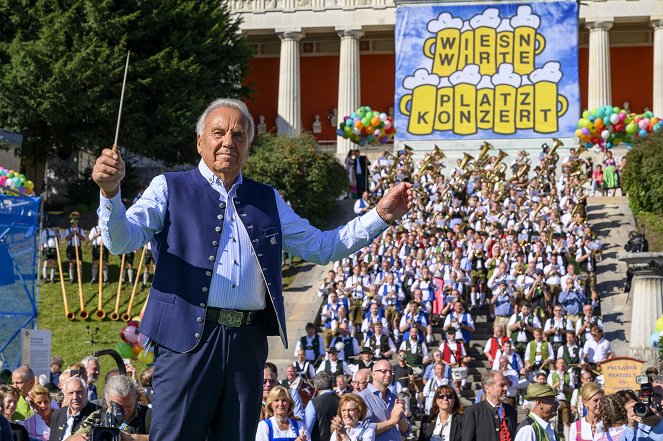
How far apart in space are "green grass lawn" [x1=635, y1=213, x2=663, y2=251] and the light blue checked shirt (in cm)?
2451

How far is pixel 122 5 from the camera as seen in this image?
124ft

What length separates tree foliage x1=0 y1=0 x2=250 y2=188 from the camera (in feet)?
119

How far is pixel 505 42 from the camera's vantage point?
34.4m

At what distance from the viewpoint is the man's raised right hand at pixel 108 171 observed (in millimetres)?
4773

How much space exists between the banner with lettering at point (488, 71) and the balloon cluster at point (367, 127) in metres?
3.09

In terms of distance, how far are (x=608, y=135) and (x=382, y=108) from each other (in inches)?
858

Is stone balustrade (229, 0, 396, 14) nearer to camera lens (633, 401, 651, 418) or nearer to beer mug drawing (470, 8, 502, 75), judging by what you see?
beer mug drawing (470, 8, 502, 75)

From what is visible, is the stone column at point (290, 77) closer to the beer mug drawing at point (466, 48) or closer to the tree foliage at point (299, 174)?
the tree foliage at point (299, 174)

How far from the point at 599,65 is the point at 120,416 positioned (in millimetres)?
46475

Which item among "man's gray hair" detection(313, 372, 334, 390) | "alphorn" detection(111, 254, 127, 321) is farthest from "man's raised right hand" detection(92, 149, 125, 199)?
"alphorn" detection(111, 254, 127, 321)

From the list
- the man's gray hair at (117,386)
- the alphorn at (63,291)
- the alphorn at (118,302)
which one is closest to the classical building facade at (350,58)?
the alphorn at (63,291)

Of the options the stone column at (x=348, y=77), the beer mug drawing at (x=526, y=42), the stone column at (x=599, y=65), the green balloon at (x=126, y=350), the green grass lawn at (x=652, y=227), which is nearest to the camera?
the green balloon at (x=126, y=350)

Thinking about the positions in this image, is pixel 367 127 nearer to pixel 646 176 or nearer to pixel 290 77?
pixel 646 176

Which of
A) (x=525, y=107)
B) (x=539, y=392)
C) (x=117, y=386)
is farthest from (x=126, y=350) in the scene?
(x=525, y=107)
